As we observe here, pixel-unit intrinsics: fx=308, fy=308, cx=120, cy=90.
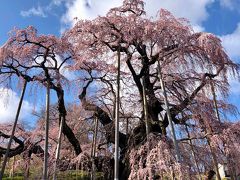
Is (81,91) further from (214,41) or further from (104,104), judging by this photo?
(214,41)

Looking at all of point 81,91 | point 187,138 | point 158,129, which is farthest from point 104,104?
point 187,138

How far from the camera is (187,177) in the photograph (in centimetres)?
655

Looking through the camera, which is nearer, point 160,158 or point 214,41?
point 160,158

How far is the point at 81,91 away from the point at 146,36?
11.0 ft

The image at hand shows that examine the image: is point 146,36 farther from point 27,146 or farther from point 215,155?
point 27,146

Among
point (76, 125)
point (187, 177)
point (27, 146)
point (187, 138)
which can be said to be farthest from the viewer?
point (76, 125)

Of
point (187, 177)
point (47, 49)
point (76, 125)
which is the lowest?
point (187, 177)

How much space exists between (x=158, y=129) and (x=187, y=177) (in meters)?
2.40

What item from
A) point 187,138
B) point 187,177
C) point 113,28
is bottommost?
point 187,177

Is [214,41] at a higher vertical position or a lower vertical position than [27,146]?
higher

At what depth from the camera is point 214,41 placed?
8.23m

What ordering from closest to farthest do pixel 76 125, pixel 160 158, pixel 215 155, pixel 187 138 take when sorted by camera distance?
pixel 160 158 → pixel 215 155 → pixel 187 138 → pixel 76 125

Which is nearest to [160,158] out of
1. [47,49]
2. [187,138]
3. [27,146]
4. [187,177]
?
[187,177]

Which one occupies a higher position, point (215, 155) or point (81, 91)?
point (81, 91)
